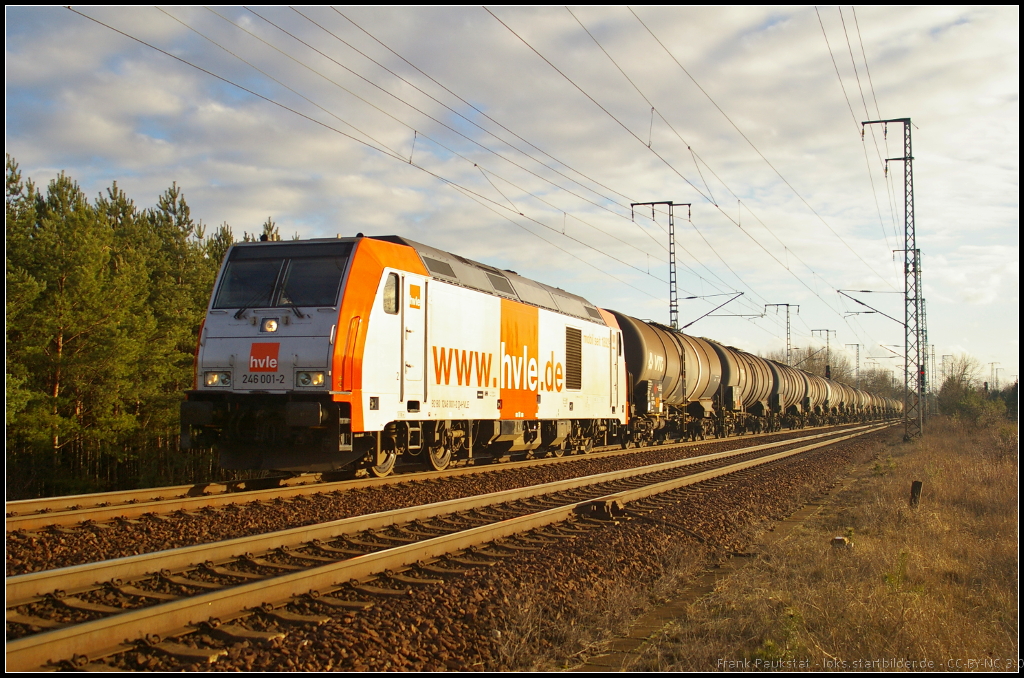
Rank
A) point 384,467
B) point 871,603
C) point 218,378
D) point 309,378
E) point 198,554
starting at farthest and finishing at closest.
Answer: point 384,467, point 218,378, point 309,378, point 198,554, point 871,603

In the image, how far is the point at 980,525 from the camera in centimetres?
955

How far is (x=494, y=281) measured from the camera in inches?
567

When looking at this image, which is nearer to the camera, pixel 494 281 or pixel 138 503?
pixel 138 503

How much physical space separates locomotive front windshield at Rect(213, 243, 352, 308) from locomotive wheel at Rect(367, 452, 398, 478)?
2.98 m

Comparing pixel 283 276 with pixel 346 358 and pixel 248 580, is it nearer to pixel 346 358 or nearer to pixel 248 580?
pixel 346 358

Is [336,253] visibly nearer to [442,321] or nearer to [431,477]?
A: [442,321]

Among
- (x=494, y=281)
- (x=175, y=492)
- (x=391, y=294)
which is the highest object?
(x=494, y=281)

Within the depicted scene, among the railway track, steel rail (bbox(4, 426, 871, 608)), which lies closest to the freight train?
steel rail (bbox(4, 426, 871, 608))

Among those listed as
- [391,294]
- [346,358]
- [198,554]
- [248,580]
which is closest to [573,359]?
[391,294]

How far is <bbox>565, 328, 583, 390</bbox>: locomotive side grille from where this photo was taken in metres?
17.1

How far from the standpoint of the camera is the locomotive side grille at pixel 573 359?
17.1m

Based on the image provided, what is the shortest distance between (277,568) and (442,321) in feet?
21.3

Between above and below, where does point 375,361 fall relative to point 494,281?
below

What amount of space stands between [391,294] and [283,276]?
1583mm
